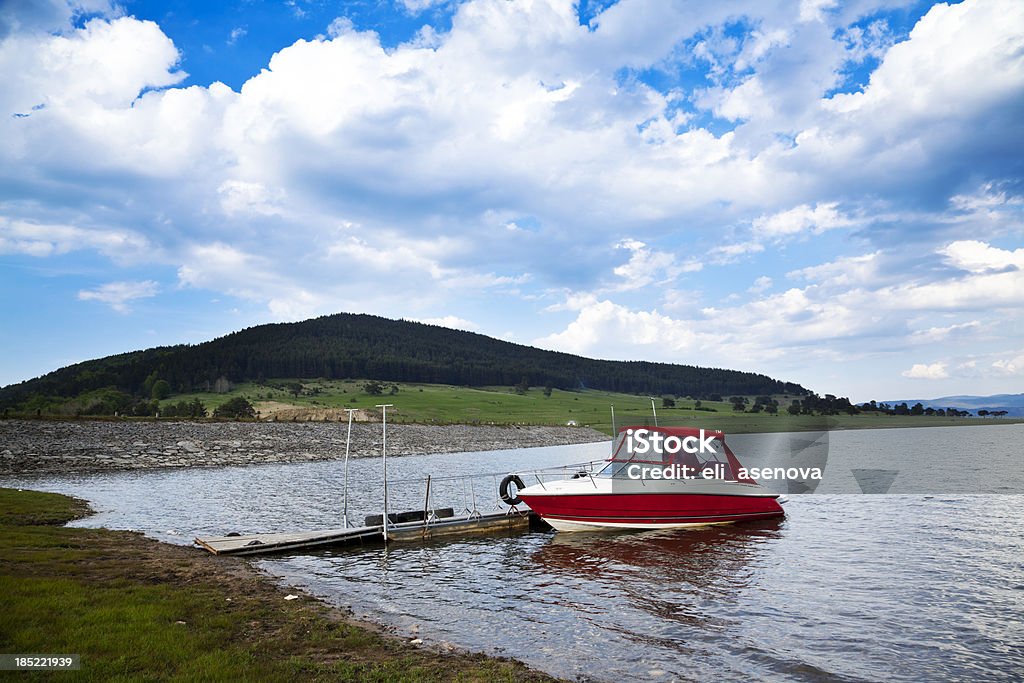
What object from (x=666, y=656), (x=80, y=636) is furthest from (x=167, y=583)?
(x=666, y=656)

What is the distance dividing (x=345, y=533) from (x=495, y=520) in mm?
7262

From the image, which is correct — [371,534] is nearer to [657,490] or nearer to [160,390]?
[657,490]

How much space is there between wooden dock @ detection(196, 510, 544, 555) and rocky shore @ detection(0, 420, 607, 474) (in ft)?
126

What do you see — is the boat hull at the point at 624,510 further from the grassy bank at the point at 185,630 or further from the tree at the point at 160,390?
the tree at the point at 160,390

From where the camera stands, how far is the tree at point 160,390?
130 m

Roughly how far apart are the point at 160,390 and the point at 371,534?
12612cm

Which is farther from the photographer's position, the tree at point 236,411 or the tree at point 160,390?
the tree at point 160,390

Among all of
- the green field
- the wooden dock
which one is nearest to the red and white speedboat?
the wooden dock

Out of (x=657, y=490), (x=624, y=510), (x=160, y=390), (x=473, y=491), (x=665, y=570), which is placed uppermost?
(x=160, y=390)

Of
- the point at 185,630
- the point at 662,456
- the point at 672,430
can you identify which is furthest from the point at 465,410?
the point at 185,630

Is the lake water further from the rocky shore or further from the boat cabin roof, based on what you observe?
the rocky shore

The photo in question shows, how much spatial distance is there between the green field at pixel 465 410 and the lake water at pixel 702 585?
7510cm

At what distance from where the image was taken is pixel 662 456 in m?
28.8

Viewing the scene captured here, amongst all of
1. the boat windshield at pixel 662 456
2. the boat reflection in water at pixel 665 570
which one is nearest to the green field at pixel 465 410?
the boat windshield at pixel 662 456
